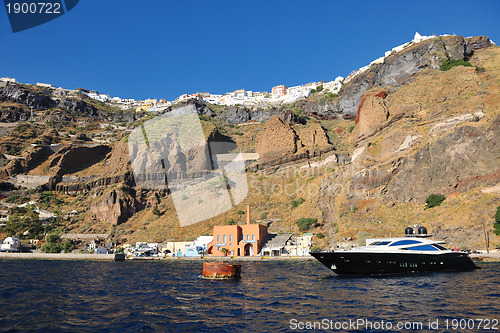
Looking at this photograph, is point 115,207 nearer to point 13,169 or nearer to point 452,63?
point 13,169

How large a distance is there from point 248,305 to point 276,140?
312 ft

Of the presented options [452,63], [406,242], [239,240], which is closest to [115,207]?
[239,240]

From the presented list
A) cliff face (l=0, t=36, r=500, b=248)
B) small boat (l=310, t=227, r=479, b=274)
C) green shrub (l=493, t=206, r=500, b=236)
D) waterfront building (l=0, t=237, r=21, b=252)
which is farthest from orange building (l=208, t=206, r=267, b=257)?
waterfront building (l=0, t=237, r=21, b=252)

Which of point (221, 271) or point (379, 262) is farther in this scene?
point (221, 271)

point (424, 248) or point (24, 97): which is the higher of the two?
point (24, 97)

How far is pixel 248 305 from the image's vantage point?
790 inches

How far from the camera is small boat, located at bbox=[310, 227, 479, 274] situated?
31109 millimetres

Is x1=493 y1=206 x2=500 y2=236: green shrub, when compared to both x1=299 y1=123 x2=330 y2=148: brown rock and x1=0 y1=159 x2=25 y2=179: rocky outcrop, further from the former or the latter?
x1=0 y1=159 x2=25 y2=179: rocky outcrop

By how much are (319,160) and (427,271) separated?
222 feet

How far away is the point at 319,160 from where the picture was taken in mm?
99562

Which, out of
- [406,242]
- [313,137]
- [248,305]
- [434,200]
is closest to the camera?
[248,305]

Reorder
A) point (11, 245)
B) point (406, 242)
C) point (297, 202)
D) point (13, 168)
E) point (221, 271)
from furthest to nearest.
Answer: point (13, 168), point (297, 202), point (11, 245), point (221, 271), point (406, 242)

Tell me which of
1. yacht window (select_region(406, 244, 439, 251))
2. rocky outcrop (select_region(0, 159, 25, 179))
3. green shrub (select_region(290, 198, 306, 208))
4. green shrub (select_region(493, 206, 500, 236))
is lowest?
yacht window (select_region(406, 244, 439, 251))

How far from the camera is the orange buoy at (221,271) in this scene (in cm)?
3297
